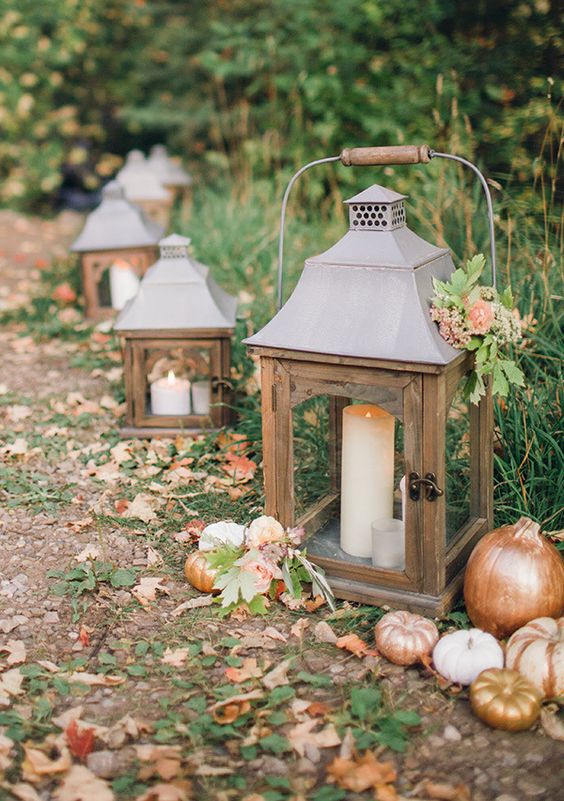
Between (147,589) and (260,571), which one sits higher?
(260,571)

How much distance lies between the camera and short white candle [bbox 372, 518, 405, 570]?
2611mm

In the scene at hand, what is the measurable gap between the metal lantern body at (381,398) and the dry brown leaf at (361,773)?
0.58 m

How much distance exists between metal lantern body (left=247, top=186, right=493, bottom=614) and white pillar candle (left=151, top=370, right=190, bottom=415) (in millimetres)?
1193

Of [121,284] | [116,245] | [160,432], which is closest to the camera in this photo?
[160,432]

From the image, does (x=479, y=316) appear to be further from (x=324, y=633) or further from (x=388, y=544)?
(x=324, y=633)

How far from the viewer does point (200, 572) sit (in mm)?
2752

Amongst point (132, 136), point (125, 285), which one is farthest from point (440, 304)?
point (132, 136)

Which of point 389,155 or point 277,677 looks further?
point 389,155

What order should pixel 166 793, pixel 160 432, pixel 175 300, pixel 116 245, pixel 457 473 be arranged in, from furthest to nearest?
pixel 116 245 → pixel 160 432 → pixel 175 300 → pixel 457 473 → pixel 166 793

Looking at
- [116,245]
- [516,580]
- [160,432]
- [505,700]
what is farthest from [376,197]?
[116,245]

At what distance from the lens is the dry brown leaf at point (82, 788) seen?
1.95m

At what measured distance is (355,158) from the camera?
2609mm

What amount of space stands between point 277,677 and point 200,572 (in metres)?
0.50

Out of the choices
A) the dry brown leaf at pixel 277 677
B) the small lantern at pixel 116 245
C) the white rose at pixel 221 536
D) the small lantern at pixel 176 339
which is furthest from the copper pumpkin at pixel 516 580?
the small lantern at pixel 116 245
